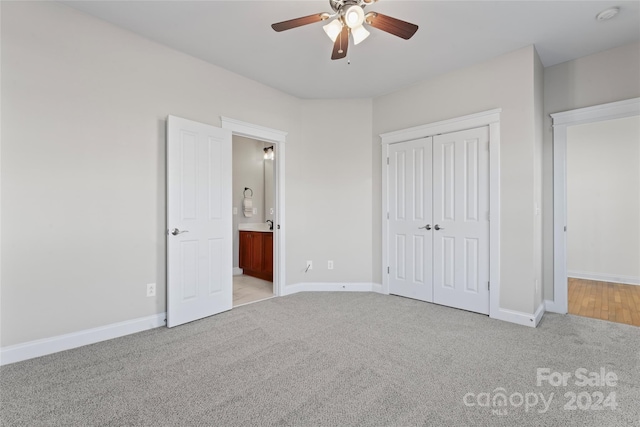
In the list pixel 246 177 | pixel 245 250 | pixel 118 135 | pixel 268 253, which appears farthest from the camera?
pixel 246 177

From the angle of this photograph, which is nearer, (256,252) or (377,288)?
(377,288)

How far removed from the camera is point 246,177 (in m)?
5.59

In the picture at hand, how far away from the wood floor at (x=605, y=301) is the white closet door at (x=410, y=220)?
1.69 m

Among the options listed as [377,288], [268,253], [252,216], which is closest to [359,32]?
[377,288]

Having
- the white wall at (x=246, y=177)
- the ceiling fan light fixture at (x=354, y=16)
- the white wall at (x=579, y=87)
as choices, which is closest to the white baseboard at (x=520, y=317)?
the white wall at (x=579, y=87)

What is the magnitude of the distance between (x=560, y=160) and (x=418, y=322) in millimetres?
2384

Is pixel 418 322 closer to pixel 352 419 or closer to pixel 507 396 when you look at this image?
pixel 507 396

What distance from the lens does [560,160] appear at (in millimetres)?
3227

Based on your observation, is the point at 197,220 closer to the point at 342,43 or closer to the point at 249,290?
the point at 249,290

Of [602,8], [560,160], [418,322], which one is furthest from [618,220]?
[418,322]

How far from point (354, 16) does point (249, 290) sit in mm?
3542

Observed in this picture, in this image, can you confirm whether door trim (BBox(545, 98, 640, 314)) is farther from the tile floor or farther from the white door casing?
the tile floor

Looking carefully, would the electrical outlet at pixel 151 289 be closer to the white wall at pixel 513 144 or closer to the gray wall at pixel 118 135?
the gray wall at pixel 118 135

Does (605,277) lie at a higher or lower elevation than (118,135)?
lower
